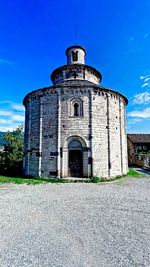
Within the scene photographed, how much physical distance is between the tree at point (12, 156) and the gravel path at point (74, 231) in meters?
12.0

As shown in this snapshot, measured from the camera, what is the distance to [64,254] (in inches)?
179

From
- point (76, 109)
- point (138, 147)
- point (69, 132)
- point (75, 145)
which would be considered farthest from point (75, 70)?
point (138, 147)

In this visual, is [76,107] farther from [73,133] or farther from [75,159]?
[75,159]

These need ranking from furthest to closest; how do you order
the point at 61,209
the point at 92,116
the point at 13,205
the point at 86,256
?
1. the point at 92,116
2. the point at 13,205
3. the point at 61,209
4. the point at 86,256

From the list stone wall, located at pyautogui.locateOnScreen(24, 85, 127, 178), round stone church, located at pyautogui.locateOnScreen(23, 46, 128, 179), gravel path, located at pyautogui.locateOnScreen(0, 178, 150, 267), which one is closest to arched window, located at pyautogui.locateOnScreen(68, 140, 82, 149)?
round stone church, located at pyautogui.locateOnScreen(23, 46, 128, 179)

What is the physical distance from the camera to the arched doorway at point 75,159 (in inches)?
617

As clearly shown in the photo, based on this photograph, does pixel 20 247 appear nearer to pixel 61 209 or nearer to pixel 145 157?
pixel 61 209

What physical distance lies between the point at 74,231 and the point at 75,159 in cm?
1005

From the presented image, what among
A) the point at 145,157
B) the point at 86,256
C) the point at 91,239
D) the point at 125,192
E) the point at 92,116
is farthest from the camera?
the point at 145,157

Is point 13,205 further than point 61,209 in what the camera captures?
Yes

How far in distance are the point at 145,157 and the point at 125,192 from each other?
22.4m

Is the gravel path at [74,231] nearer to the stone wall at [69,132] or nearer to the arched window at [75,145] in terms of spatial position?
the stone wall at [69,132]

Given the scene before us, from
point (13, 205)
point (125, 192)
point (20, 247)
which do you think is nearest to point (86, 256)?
point (20, 247)

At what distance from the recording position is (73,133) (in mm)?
15531
